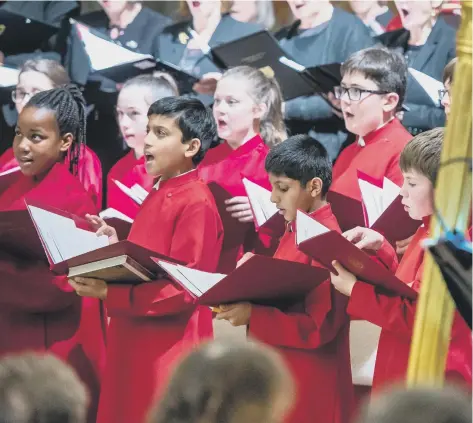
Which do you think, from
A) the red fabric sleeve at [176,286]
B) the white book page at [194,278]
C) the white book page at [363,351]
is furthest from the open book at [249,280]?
the white book page at [363,351]

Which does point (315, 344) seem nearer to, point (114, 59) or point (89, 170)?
point (89, 170)

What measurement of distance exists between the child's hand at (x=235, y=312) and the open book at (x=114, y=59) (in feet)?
6.69

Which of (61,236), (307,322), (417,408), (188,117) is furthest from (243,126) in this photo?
(417,408)

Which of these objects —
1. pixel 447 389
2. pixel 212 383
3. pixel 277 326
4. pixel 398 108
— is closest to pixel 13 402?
pixel 212 383

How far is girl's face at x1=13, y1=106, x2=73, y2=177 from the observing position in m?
3.64

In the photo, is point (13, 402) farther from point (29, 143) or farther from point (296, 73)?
point (296, 73)

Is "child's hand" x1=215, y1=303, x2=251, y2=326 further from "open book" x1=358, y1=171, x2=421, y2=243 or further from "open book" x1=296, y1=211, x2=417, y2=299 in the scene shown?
"open book" x1=358, y1=171, x2=421, y2=243

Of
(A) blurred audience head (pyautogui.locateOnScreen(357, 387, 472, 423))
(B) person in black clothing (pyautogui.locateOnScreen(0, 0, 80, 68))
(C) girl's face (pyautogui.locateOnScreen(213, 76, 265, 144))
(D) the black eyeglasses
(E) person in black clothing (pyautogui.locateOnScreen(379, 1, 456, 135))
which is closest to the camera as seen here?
(A) blurred audience head (pyautogui.locateOnScreen(357, 387, 472, 423))

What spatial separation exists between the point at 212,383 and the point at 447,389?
1.18ft

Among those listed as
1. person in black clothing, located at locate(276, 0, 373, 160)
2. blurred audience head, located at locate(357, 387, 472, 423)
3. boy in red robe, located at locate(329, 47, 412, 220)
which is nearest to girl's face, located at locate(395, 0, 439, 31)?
person in black clothing, located at locate(276, 0, 373, 160)

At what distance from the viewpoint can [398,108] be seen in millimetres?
4027

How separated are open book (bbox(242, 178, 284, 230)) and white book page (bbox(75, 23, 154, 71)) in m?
1.41

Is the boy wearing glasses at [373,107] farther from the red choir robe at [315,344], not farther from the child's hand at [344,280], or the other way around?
the child's hand at [344,280]

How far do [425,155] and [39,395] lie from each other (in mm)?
1358
